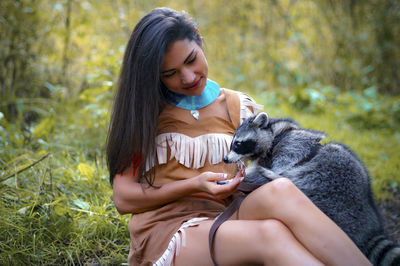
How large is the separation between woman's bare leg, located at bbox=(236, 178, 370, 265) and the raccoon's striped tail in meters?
0.35

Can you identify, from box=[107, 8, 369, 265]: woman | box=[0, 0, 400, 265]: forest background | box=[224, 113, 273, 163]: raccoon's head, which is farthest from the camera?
box=[0, 0, 400, 265]: forest background

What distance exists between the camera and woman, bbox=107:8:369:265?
169 cm

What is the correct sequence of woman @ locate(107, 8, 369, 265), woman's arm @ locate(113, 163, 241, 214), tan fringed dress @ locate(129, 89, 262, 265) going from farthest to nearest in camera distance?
tan fringed dress @ locate(129, 89, 262, 265) < woman's arm @ locate(113, 163, 241, 214) < woman @ locate(107, 8, 369, 265)

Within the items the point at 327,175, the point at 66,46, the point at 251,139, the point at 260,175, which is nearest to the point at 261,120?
the point at 251,139

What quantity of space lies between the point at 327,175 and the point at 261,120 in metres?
0.54

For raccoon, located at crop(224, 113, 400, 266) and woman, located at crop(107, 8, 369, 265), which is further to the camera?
raccoon, located at crop(224, 113, 400, 266)

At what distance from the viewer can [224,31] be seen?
7.94m

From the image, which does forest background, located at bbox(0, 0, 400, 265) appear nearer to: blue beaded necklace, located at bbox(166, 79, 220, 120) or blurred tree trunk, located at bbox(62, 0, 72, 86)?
blurred tree trunk, located at bbox(62, 0, 72, 86)

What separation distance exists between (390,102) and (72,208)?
524 cm

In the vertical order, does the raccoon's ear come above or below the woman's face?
below

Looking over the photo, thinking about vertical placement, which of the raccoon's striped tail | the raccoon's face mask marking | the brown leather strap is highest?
the raccoon's face mask marking

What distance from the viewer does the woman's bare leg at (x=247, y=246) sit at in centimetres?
158

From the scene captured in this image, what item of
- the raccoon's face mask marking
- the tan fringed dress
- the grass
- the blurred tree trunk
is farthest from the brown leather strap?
the blurred tree trunk

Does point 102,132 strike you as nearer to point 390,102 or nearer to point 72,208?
point 72,208
